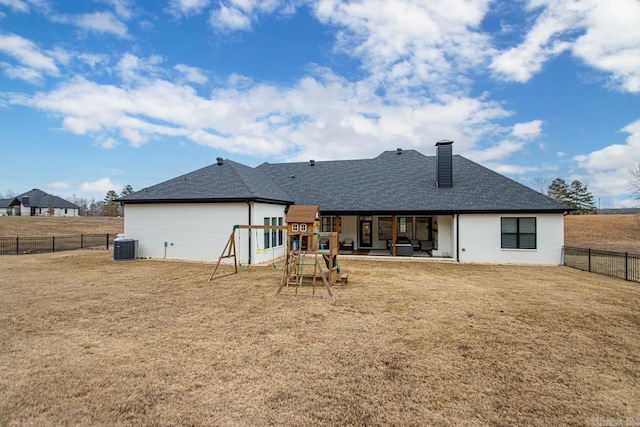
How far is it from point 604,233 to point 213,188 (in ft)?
125

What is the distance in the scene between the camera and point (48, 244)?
66.4 feet

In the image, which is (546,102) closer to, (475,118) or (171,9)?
(475,118)

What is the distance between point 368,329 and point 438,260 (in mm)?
10725

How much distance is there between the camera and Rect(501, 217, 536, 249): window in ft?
47.4

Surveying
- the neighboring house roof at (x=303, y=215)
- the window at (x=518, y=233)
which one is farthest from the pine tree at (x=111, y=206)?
the window at (x=518, y=233)

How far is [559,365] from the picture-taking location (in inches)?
174

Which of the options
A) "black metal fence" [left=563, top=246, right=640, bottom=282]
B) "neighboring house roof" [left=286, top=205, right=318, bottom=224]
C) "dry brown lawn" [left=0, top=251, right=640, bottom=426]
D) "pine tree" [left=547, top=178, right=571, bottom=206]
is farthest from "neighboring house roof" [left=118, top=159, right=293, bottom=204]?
"pine tree" [left=547, top=178, right=571, bottom=206]

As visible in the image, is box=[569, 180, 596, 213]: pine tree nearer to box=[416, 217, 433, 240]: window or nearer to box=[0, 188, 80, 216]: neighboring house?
box=[416, 217, 433, 240]: window

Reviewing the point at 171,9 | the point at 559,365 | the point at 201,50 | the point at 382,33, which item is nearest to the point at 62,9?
the point at 171,9

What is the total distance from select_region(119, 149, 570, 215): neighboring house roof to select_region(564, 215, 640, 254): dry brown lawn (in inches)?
572

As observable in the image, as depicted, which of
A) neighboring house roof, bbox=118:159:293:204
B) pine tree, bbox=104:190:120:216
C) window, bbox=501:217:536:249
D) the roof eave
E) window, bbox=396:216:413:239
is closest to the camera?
the roof eave

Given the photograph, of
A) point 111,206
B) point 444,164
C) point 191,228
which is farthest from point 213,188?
point 111,206

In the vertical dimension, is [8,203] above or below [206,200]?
above

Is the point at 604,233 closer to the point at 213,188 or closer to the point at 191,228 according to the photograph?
the point at 213,188
